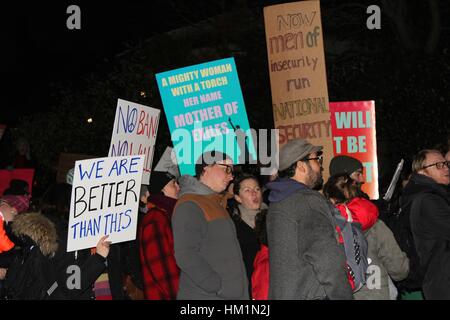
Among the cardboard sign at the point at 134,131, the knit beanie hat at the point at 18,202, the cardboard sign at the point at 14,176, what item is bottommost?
the knit beanie hat at the point at 18,202

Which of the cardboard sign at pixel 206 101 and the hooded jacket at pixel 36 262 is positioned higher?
the cardboard sign at pixel 206 101

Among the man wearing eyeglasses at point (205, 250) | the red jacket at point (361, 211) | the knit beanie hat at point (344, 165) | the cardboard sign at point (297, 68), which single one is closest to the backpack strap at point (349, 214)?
the red jacket at point (361, 211)

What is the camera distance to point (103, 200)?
6309mm

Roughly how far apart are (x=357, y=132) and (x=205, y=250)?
383 centimetres

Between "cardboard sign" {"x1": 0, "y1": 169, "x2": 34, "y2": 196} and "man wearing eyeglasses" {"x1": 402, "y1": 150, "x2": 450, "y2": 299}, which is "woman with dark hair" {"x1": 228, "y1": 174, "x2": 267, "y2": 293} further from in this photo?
"cardboard sign" {"x1": 0, "y1": 169, "x2": 34, "y2": 196}

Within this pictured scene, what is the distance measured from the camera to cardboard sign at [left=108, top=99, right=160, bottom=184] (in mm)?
7297

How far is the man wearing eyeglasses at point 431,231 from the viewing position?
667 cm

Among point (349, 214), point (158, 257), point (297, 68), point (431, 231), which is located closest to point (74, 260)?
point (158, 257)

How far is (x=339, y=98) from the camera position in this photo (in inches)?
592

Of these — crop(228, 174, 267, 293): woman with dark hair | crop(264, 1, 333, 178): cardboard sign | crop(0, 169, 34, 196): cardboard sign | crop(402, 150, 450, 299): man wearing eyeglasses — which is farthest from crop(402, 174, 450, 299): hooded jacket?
crop(0, 169, 34, 196): cardboard sign

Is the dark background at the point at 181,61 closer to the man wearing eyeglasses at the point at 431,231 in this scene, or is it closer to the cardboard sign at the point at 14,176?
the cardboard sign at the point at 14,176

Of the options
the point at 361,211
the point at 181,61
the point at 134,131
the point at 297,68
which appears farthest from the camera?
the point at 181,61

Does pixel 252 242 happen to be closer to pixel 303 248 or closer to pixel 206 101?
pixel 206 101

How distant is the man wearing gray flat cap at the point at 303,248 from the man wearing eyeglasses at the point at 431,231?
167 centimetres
